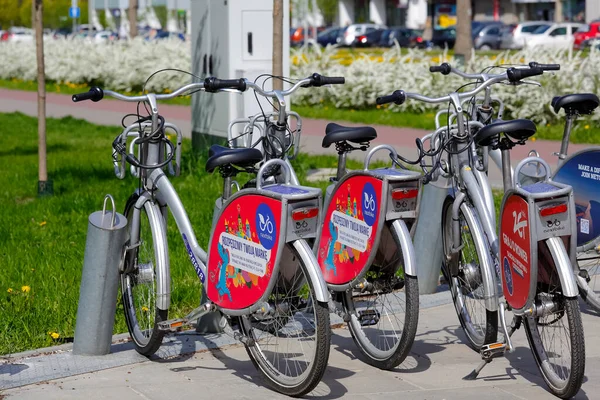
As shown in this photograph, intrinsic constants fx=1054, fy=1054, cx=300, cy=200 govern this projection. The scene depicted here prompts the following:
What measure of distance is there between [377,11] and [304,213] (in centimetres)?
7331

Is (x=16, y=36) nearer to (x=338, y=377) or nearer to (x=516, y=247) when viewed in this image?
(x=338, y=377)

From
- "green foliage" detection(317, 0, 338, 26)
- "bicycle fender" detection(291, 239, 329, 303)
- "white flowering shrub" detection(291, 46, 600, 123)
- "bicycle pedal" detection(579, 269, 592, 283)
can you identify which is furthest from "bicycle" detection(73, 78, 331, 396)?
"green foliage" detection(317, 0, 338, 26)

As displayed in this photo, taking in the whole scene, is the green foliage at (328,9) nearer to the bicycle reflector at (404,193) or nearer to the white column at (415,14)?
the white column at (415,14)

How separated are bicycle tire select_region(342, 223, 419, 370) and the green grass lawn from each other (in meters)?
1.41

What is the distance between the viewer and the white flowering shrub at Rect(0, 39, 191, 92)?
2381 centimetres

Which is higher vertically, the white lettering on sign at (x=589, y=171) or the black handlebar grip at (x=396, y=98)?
the black handlebar grip at (x=396, y=98)

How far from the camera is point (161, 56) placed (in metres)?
24.3

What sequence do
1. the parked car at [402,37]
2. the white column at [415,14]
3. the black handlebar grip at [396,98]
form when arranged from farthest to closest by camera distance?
the white column at [415,14] → the parked car at [402,37] → the black handlebar grip at [396,98]

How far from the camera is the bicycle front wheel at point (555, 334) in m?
4.17

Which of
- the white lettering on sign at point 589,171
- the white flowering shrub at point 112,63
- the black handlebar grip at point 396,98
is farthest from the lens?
the white flowering shrub at point 112,63

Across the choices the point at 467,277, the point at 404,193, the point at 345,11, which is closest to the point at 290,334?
the point at 404,193

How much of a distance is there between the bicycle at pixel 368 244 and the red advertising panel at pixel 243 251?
15.8 inches

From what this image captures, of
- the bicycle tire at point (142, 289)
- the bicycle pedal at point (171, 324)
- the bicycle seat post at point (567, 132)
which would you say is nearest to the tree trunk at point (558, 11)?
the bicycle seat post at point (567, 132)

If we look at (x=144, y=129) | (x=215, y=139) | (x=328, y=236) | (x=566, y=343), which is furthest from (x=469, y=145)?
(x=215, y=139)
